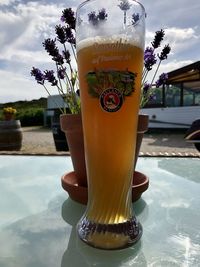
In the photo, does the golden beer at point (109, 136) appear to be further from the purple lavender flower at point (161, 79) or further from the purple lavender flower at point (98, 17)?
the purple lavender flower at point (161, 79)

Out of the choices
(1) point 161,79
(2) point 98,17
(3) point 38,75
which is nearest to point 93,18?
(2) point 98,17

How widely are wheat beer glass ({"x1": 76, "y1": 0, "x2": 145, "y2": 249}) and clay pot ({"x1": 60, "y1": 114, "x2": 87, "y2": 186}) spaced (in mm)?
177

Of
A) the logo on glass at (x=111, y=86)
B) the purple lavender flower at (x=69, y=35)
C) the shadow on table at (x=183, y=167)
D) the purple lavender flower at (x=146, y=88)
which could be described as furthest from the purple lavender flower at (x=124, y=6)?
the shadow on table at (x=183, y=167)

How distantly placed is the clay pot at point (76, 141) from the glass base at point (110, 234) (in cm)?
21

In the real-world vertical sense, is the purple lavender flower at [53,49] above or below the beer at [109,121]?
above

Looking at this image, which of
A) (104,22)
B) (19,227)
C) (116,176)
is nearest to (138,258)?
(116,176)

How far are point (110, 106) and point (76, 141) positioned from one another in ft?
0.88

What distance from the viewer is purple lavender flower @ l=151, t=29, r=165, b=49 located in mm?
848

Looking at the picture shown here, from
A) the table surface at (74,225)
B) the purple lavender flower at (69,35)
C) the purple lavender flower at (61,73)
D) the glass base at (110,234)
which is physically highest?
the purple lavender flower at (69,35)

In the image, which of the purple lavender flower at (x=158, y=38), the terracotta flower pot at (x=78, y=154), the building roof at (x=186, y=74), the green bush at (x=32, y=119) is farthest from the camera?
the green bush at (x=32, y=119)

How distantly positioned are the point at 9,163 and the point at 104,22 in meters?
0.86

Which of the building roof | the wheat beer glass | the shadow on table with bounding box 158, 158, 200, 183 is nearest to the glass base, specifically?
Result: the wheat beer glass

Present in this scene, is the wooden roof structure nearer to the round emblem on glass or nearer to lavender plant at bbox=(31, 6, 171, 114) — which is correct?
lavender plant at bbox=(31, 6, 171, 114)

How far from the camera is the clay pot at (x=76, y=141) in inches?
30.3
